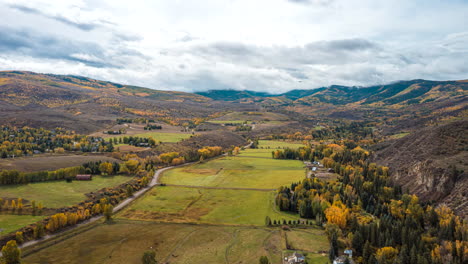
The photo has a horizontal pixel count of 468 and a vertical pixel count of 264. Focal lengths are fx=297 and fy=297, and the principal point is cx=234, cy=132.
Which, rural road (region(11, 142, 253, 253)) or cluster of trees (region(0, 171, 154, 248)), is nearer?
Result: rural road (region(11, 142, 253, 253))

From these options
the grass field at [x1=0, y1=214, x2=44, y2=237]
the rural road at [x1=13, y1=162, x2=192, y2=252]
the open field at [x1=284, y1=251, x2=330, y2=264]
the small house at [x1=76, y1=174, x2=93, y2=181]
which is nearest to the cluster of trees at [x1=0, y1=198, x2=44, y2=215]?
the grass field at [x1=0, y1=214, x2=44, y2=237]

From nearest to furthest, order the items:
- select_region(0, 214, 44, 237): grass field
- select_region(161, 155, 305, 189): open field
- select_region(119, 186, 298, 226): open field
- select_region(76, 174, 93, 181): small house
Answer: select_region(0, 214, 44, 237): grass field → select_region(119, 186, 298, 226): open field → select_region(76, 174, 93, 181): small house → select_region(161, 155, 305, 189): open field

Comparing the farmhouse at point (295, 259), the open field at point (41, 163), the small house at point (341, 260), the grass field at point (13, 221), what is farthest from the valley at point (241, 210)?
the small house at point (341, 260)

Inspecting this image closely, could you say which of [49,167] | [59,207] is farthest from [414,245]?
[49,167]

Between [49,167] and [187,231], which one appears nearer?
[187,231]

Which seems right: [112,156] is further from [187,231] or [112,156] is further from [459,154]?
[459,154]

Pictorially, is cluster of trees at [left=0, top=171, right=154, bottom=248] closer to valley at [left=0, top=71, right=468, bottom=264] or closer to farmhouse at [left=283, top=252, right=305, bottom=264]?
valley at [left=0, top=71, right=468, bottom=264]

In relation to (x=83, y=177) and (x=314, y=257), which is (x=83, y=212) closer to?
(x=83, y=177)
